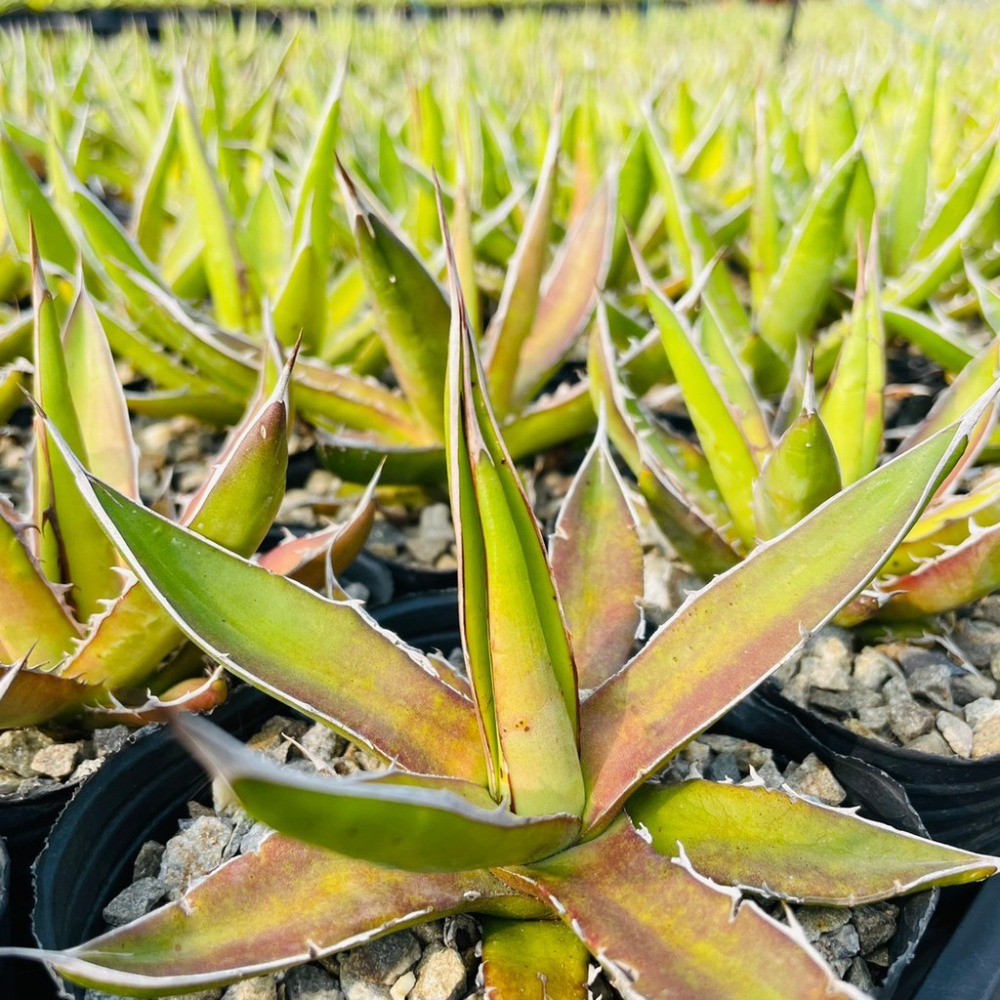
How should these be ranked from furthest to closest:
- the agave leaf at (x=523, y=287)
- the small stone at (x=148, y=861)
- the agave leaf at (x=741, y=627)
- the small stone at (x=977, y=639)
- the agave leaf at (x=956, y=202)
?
1. the agave leaf at (x=956, y=202)
2. the agave leaf at (x=523, y=287)
3. the small stone at (x=977, y=639)
4. the small stone at (x=148, y=861)
5. the agave leaf at (x=741, y=627)

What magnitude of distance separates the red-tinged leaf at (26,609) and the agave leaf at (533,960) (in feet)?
1.30

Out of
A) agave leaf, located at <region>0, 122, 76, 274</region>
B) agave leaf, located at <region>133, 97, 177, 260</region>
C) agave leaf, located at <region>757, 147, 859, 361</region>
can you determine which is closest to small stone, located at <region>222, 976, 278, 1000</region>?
agave leaf, located at <region>0, 122, 76, 274</region>

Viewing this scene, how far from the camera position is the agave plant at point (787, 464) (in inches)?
32.4

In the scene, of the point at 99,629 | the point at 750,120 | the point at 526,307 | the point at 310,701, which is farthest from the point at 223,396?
the point at 750,120

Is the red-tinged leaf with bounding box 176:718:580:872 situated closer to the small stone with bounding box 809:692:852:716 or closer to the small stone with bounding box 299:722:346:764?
the small stone with bounding box 299:722:346:764

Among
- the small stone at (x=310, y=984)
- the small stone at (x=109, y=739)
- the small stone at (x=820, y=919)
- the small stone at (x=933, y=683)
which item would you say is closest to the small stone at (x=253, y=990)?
the small stone at (x=310, y=984)

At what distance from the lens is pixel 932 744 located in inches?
33.5

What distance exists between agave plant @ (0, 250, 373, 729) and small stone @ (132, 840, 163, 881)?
98mm

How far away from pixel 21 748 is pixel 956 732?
0.78 m

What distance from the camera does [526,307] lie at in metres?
1.08

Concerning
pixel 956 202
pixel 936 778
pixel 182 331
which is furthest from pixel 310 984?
pixel 956 202

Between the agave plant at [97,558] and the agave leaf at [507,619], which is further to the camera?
the agave plant at [97,558]

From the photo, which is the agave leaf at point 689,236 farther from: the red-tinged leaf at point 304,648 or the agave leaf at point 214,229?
the red-tinged leaf at point 304,648

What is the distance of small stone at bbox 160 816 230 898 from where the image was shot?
707 mm
